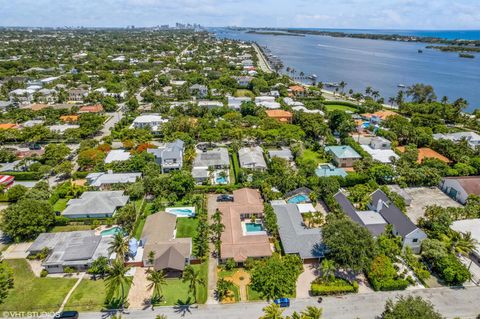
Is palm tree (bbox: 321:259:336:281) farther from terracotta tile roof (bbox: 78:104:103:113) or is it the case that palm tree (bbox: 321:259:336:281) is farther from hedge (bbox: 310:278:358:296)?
terracotta tile roof (bbox: 78:104:103:113)

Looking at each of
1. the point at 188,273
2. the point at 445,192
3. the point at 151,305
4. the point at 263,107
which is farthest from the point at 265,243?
the point at 263,107

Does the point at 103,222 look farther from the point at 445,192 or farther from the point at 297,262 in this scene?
the point at 445,192

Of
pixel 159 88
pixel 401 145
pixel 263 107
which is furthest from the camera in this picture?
pixel 159 88

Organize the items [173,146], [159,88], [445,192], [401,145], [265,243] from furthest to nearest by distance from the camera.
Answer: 1. [159,88]
2. [401,145]
3. [173,146]
4. [445,192]
5. [265,243]

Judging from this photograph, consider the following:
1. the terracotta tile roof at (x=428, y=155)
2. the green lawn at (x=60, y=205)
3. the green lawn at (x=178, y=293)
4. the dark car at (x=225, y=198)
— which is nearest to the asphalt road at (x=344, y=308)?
the green lawn at (x=178, y=293)

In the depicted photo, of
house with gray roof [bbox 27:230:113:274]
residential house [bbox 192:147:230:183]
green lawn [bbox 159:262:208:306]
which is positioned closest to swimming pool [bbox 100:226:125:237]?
house with gray roof [bbox 27:230:113:274]

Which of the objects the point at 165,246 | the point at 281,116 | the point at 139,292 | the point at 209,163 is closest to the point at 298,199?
the point at 209,163

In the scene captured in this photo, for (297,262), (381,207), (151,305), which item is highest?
(381,207)
